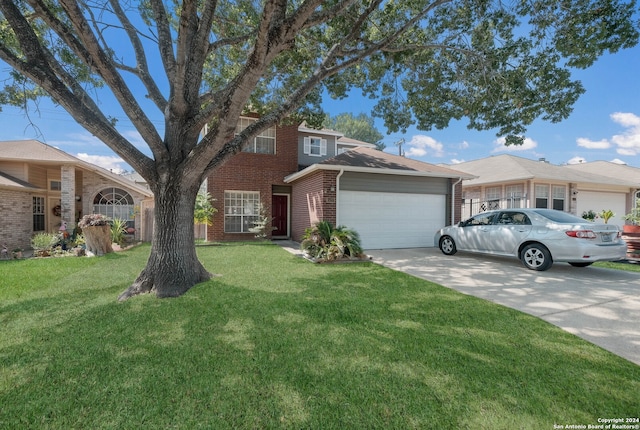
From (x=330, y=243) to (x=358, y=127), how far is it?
3419 cm

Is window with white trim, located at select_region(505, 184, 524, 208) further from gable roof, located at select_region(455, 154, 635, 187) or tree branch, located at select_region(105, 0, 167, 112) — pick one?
tree branch, located at select_region(105, 0, 167, 112)

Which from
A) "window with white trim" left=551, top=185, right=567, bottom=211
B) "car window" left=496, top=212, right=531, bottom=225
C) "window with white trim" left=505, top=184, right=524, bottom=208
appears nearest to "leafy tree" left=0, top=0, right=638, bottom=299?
"car window" left=496, top=212, right=531, bottom=225

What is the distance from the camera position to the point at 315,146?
1528 centimetres

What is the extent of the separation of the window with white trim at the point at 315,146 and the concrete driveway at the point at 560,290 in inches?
348

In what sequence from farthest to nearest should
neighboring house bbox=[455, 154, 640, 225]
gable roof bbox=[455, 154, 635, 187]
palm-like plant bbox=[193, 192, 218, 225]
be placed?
neighboring house bbox=[455, 154, 640, 225] → gable roof bbox=[455, 154, 635, 187] → palm-like plant bbox=[193, 192, 218, 225]

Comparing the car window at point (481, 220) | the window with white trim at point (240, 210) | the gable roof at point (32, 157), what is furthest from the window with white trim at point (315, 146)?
the gable roof at point (32, 157)

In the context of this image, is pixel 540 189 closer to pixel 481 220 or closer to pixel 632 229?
pixel 632 229

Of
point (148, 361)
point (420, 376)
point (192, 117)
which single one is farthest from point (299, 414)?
point (192, 117)

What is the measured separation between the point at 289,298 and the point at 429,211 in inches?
322

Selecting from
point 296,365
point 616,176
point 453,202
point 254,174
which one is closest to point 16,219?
point 254,174

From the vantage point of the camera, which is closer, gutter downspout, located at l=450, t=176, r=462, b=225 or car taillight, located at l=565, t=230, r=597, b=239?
car taillight, located at l=565, t=230, r=597, b=239

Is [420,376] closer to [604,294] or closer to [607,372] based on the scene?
[607,372]

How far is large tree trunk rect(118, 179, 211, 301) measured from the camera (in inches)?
187

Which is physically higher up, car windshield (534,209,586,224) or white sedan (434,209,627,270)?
car windshield (534,209,586,224)
